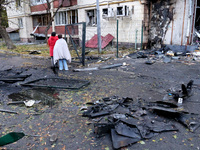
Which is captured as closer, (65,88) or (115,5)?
(65,88)

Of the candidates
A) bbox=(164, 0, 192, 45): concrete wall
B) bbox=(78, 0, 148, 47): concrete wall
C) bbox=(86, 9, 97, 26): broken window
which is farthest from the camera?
bbox=(86, 9, 97, 26): broken window

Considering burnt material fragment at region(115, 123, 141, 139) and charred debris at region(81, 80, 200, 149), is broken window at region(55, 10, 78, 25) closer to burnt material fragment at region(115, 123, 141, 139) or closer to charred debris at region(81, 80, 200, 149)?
charred debris at region(81, 80, 200, 149)

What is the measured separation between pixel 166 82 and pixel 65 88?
3.24m

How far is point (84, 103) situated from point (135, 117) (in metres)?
1.40

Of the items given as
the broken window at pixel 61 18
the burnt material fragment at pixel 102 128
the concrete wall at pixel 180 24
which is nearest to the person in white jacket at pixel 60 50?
the burnt material fragment at pixel 102 128

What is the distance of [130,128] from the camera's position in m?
3.10

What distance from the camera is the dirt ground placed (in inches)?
112

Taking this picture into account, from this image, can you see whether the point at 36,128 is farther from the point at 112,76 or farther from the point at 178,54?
the point at 178,54

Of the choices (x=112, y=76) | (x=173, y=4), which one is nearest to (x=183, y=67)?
(x=112, y=76)

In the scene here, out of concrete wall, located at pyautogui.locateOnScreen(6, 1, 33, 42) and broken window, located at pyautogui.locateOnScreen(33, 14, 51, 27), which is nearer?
broken window, located at pyautogui.locateOnScreen(33, 14, 51, 27)

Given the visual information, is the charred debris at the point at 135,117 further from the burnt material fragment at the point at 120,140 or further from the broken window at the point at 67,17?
the broken window at the point at 67,17

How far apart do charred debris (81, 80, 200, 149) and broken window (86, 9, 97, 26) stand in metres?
12.4

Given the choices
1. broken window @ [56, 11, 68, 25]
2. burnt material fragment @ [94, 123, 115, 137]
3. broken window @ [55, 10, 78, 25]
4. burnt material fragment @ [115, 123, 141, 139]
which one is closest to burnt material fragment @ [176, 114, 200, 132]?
burnt material fragment @ [115, 123, 141, 139]

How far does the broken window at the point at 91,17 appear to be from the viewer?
1555cm
